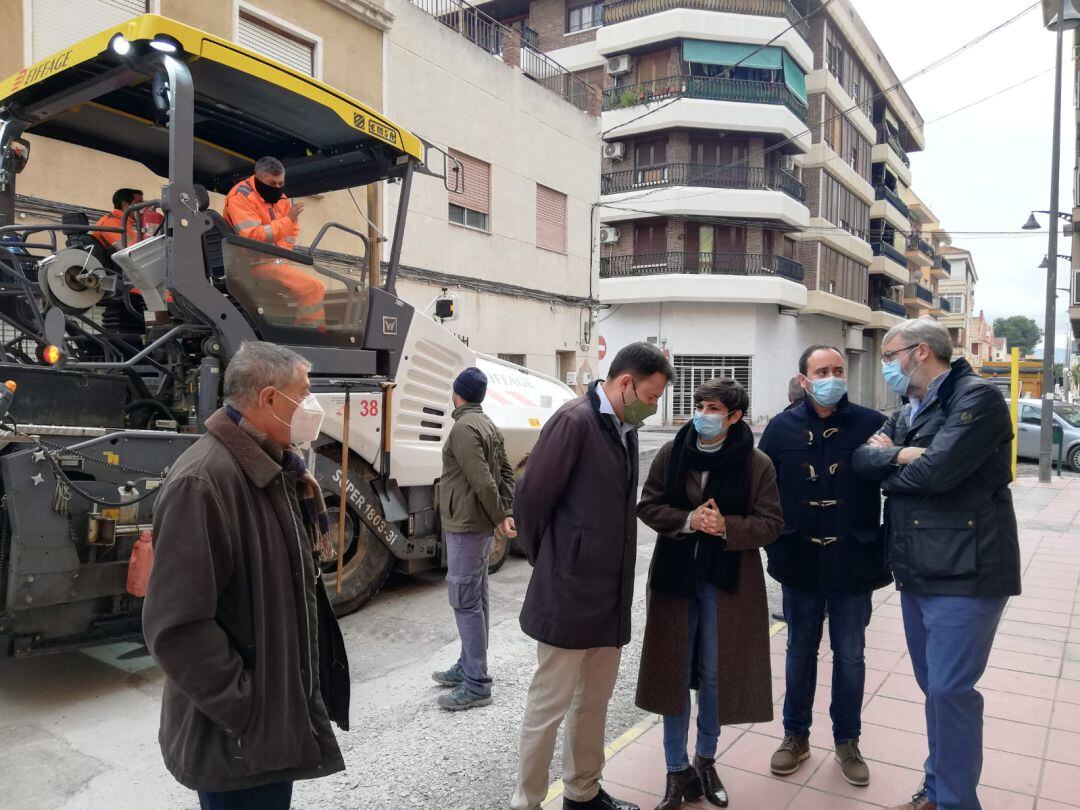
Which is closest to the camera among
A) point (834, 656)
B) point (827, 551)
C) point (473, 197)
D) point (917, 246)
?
point (827, 551)

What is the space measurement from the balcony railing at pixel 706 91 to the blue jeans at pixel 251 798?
28986 mm

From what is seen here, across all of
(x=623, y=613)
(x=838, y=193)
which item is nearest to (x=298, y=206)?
(x=623, y=613)

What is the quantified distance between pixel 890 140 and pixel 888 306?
28.0 feet

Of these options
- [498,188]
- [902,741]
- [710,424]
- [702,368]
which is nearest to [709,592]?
[710,424]

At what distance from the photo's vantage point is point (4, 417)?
4062 millimetres

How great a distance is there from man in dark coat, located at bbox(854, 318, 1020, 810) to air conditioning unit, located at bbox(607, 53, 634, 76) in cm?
2882

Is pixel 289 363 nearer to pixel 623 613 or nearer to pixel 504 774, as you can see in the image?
pixel 623 613

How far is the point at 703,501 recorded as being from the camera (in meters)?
3.42

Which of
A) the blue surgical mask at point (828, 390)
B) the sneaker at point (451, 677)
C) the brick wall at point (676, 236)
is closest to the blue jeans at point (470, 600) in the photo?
the sneaker at point (451, 677)

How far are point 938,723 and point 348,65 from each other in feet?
37.8

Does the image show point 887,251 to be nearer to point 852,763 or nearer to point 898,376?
point 898,376

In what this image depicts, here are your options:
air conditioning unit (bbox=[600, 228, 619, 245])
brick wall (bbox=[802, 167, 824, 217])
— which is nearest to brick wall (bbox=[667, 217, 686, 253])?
air conditioning unit (bbox=[600, 228, 619, 245])

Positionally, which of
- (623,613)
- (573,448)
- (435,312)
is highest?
(435,312)

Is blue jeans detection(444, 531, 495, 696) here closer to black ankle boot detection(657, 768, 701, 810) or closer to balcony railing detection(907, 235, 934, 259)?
black ankle boot detection(657, 768, 701, 810)
